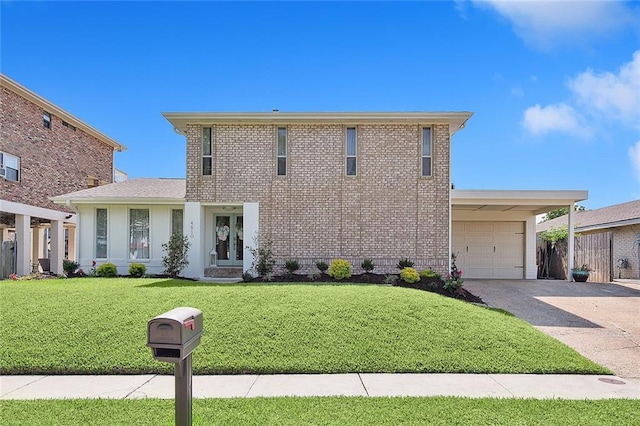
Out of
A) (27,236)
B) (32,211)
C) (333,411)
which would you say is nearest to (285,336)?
(333,411)

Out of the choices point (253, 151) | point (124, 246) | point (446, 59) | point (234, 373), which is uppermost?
point (446, 59)

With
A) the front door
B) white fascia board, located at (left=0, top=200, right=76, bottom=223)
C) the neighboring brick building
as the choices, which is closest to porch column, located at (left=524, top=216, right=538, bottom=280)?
the neighboring brick building

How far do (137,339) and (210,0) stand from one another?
328 inches

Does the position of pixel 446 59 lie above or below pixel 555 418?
above

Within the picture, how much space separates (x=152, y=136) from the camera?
17438 millimetres

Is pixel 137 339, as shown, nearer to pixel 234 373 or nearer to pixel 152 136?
pixel 234 373

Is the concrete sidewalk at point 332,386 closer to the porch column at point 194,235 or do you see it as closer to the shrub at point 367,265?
the shrub at point 367,265

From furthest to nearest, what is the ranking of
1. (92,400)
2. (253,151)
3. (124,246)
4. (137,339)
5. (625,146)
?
1. (625,146)
2. (124,246)
3. (253,151)
4. (137,339)
5. (92,400)

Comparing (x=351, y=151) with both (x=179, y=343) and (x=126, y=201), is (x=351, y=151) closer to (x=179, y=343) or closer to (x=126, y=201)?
(x=126, y=201)

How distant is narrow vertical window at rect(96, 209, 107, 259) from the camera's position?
14.5 m

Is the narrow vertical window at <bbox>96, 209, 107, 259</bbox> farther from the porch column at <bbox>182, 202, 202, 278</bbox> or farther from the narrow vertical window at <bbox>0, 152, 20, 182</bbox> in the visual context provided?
the narrow vertical window at <bbox>0, 152, 20, 182</bbox>

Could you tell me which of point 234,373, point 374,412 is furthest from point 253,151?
point 374,412

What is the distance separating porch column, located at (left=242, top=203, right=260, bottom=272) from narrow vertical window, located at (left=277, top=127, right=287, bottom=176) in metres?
1.49

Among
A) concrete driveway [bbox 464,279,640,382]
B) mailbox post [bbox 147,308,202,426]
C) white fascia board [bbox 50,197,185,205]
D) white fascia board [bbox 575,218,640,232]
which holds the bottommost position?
concrete driveway [bbox 464,279,640,382]
